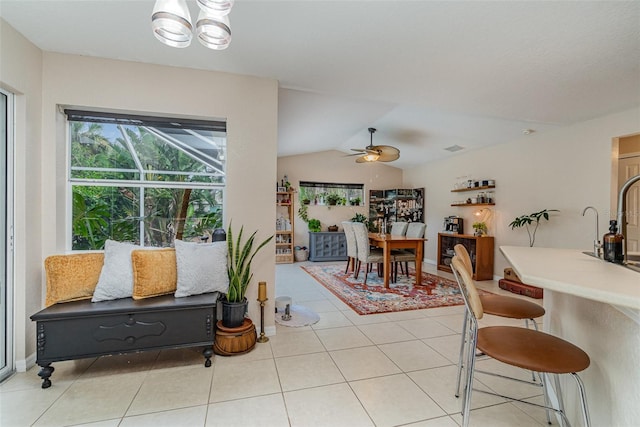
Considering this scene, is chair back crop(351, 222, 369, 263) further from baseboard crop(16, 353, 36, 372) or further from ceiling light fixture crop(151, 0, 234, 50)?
baseboard crop(16, 353, 36, 372)

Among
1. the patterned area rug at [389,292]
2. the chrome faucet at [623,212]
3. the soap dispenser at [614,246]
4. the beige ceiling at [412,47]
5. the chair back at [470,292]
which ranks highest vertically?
the beige ceiling at [412,47]

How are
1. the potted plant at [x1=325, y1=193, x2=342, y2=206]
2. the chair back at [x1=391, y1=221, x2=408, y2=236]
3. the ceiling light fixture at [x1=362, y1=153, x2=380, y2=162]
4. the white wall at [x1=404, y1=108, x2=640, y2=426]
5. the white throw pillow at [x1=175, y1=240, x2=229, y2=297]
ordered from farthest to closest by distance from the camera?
the potted plant at [x1=325, y1=193, x2=342, y2=206]
the chair back at [x1=391, y1=221, x2=408, y2=236]
the ceiling light fixture at [x1=362, y1=153, x2=380, y2=162]
the white throw pillow at [x1=175, y1=240, x2=229, y2=297]
the white wall at [x1=404, y1=108, x2=640, y2=426]

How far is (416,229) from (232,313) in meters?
3.57

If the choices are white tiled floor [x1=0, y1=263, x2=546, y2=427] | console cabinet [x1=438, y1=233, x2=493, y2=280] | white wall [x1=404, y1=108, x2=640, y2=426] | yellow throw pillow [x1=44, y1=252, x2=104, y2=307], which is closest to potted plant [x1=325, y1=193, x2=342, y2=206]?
white wall [x1=404, y1=108, x2=640, y2=426]

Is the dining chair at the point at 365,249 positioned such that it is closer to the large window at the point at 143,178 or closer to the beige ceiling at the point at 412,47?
the beige ceiling at the point at 412,47

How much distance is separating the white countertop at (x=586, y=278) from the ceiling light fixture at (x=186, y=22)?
1.63 m

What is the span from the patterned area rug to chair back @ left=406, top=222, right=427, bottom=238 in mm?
771

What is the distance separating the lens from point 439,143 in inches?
215

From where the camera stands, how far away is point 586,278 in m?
1.05

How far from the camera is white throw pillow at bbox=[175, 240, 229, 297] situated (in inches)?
86.7

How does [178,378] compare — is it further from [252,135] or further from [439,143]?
[439,143]

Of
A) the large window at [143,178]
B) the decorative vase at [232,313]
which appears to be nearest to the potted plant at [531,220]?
the decorative vase at [232,313]

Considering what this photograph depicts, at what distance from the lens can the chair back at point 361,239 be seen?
4.39 meters

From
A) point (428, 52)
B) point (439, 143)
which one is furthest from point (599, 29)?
point (439, 143)
